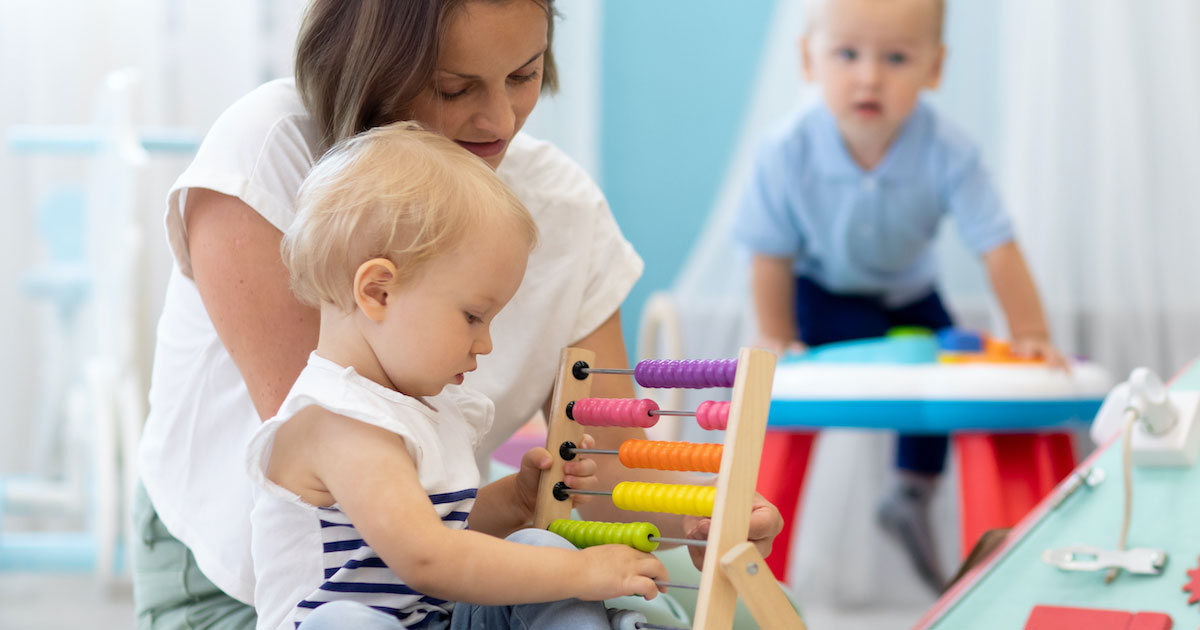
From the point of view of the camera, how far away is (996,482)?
5.62ft

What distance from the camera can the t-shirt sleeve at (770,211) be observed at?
6.73 ft

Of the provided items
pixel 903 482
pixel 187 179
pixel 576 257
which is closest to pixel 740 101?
pixel 903 482

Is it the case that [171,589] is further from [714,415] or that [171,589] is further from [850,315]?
[850,315]

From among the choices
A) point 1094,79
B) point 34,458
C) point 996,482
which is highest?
point 1094,79

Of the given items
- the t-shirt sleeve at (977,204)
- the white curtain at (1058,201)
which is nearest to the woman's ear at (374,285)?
the t-shirt sleeve at (977,204)

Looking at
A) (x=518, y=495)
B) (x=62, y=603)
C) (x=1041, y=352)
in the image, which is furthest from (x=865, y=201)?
(x=62, y=603)

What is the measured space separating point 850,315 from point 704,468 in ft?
4.31

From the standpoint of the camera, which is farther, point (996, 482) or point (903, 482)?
point (903, 482)

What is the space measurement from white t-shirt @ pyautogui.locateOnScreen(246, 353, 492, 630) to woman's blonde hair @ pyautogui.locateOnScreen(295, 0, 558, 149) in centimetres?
22

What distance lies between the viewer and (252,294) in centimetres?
92

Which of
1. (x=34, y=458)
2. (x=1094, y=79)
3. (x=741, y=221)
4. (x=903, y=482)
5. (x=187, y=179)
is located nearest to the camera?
(x=187, y=179)

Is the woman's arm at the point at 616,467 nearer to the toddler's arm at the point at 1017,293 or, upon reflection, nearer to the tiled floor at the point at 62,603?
the toddler's arm at the point at 1017,293

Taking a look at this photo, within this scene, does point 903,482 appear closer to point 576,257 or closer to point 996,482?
point 996,482

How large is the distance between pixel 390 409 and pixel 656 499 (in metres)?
0.21
